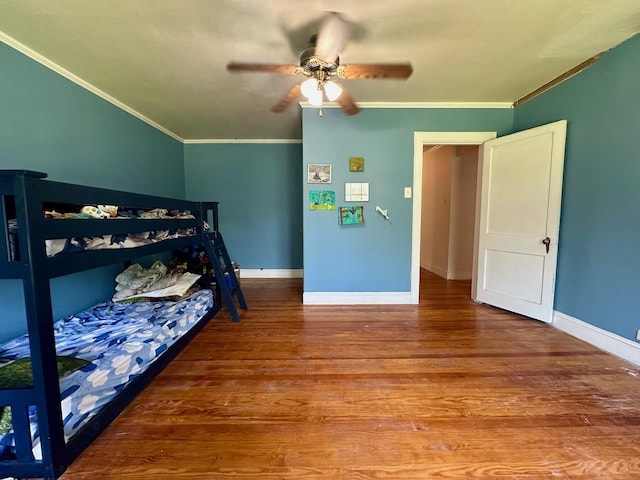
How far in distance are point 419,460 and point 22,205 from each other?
198 centimetres

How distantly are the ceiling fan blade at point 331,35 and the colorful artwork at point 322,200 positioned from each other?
4.88 ft

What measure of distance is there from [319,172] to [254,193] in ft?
6.08

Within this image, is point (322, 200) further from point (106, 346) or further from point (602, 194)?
point (602, 194)

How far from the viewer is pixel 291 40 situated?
6.21ft

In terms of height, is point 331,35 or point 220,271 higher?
point 331,35

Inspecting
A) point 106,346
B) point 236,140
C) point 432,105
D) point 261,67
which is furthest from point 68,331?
point 432,105

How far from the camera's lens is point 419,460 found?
1.17 meters

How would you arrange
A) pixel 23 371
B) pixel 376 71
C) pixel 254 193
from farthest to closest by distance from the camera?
pixel 254 193
pixel 376 71
pixel 23 371

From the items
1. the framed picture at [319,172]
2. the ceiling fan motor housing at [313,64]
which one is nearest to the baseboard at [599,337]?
the framed picture at [319,172]

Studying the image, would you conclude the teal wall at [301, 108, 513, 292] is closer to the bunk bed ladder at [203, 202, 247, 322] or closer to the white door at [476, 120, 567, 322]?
the white door at [476, 120, 567, 322]

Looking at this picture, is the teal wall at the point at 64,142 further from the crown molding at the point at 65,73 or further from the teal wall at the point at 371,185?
the teal wall at the point at 371,185

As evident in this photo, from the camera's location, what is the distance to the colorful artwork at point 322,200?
3104 millimetres

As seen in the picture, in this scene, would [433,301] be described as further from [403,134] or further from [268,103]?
[268,103]

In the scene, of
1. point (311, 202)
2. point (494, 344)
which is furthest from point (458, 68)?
point (494, 344)
